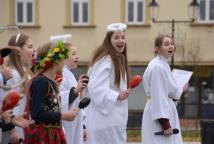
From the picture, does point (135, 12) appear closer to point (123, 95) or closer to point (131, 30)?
point (131, 30)

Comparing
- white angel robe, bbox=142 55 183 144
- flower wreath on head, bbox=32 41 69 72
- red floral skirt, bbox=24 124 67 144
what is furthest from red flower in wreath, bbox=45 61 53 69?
white angel robe, bbox=142 55 183 144

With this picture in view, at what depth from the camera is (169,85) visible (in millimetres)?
9430

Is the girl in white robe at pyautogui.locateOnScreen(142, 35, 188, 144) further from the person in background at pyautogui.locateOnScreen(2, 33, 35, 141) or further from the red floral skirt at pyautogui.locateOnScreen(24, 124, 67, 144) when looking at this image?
the red floral skirt at pyautogui.locateOnScreen(24, 124, 67, 144)

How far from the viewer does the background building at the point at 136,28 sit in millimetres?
35250

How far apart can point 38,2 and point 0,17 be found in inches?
78.4

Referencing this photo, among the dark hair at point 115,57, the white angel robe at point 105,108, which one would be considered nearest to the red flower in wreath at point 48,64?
the white angel robe at point 105,108

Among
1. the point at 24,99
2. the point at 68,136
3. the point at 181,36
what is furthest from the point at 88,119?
the point at 181,36

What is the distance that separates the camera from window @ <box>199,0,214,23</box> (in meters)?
35.4

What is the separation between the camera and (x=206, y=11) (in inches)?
1399

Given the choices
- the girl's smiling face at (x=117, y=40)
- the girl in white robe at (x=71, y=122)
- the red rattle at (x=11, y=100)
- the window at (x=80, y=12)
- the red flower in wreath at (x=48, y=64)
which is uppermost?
the window at (x=80, y=12)

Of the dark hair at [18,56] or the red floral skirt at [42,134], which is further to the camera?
the dark hair at [18,56]

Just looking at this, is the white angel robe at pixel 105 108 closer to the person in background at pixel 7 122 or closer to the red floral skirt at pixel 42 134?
the person in background at pixel 7 122

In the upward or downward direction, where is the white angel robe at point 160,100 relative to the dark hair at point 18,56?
downward

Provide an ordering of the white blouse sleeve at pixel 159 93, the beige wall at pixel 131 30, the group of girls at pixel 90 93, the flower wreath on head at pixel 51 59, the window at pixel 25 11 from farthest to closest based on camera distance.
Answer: the window at pixel 25 11 → the beige wall at pixel 131 30 → the white blouse sleeve at pixel 159 93 → the flower wreath on head at pixel 51 59 → the group of girls at pixel 90 93
